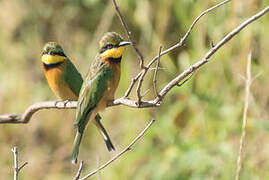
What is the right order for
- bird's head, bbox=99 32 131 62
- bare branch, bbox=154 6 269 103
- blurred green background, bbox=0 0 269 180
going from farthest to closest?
blurred green background, bbox=0 0 269 180
bird's head, bbox=99 32 131 62
bare branch, bbox=154 6 269 103

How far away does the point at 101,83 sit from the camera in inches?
110

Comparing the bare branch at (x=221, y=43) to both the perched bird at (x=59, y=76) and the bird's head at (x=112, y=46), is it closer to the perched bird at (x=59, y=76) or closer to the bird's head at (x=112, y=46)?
the bird's head at (x=112, y=46)

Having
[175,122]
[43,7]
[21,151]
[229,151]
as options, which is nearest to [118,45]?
[229,151]

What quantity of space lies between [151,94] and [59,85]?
154 cm

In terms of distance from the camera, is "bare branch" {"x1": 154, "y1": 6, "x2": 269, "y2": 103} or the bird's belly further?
the bird's belly

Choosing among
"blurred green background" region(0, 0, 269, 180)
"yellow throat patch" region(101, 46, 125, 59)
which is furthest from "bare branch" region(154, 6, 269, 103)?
"blurred green background" region(0, 0, 269, 180)

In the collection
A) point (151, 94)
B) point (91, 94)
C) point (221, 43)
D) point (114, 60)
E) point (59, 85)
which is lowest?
point (151, 94)

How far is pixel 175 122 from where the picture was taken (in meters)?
4.43

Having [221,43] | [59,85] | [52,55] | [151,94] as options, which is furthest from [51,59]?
[221,43]

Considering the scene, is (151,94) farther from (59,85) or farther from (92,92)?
(92,92)

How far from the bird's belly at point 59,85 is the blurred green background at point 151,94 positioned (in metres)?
0.55

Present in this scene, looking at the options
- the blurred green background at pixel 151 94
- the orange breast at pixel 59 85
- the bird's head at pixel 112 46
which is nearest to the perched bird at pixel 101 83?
the bird's head at pixel 112 46

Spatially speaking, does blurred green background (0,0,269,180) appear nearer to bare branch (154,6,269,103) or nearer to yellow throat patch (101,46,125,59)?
yellow throat patch (101,46,125,59)

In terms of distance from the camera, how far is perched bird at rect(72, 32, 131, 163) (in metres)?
2.75
